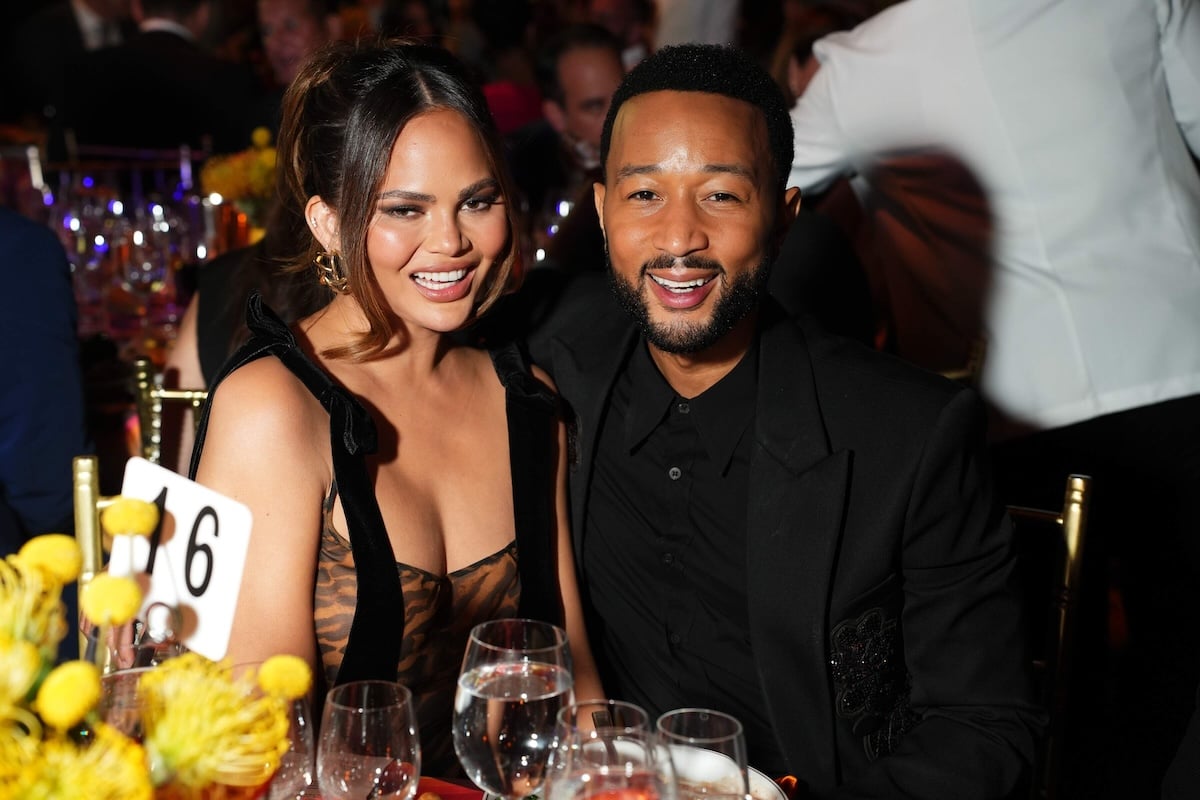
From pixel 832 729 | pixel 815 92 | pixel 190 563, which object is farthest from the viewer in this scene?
pixel 815 92

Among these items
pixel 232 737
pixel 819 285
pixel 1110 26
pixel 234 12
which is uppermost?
pixel 234 12

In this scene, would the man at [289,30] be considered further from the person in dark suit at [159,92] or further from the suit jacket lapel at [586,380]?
Result: the suit jacket lapel at [586,380]

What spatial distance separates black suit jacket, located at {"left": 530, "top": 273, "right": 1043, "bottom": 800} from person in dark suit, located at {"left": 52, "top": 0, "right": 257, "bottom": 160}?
14.8 feet

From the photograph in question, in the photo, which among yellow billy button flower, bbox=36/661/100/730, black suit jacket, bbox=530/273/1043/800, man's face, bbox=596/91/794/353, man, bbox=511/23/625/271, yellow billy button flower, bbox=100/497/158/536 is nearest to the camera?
yellow billy button flower, bbox=36/661/100/730

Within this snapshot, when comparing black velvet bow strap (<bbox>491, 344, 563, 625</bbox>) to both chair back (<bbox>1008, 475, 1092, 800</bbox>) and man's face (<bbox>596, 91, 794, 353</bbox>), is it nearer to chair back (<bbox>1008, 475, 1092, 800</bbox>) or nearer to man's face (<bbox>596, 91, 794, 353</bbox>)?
man's face (<bbox>596, 91, 794, 353</bbox>)

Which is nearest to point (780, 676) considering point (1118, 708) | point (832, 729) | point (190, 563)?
point (832, 729)

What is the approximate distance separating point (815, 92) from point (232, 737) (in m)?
2.36

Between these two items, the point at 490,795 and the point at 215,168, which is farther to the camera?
the point at 215,168

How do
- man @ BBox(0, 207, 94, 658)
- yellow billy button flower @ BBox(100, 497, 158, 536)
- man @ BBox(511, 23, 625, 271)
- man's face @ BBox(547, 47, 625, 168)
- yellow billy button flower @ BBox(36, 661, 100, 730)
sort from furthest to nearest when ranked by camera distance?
1. man's face @ BBox(547, 47, 625, 168)
2. man @ BBox(511, 23, 625, 271)
3. man @ BBox(0, 207, 94, 658)
4. yellow billy button flower @ BBox(100, 497, 158, 536)
5. yellow billy button flower @ BBox(36, 661, 100, 730)

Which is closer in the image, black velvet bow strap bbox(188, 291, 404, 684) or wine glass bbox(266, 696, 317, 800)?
wine glass bbox(266, 696, 317, 800)

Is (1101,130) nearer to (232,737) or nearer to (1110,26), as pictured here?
(1110,26)

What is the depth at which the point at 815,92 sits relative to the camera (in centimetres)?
286

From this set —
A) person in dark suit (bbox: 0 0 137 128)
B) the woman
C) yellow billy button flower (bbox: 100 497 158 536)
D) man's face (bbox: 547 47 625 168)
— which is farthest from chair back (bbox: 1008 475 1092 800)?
person in dark suit (bbox: 0 0 137 128)

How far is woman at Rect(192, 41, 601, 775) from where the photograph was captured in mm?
1699
